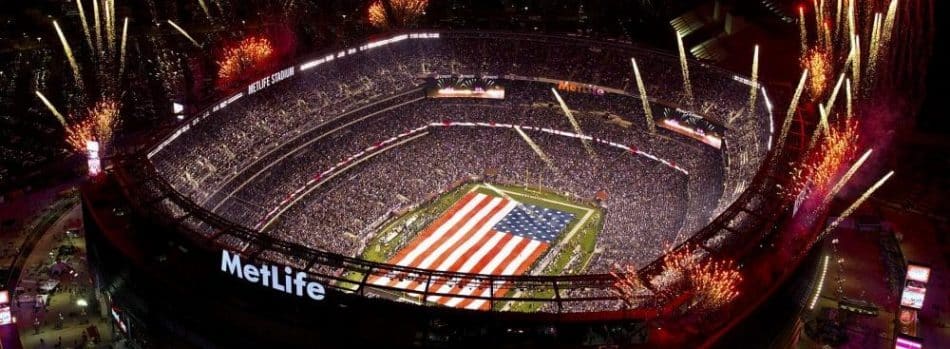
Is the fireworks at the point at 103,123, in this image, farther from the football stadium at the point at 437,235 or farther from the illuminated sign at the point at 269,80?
the illuminated sign at the point at 269,80

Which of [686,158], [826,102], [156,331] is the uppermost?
[826,102]

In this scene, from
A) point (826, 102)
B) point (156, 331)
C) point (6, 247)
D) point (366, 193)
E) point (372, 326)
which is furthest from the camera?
point (366, 193)

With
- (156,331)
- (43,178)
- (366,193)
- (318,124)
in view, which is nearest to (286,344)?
(156,331)

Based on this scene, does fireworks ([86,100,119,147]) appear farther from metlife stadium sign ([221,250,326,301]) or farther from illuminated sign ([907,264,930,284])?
illuminated sign ([907,264,930,284])

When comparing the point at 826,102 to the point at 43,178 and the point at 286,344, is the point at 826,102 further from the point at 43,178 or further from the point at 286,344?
the point at 43,178

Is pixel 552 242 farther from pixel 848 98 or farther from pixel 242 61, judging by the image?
pixel 242 61

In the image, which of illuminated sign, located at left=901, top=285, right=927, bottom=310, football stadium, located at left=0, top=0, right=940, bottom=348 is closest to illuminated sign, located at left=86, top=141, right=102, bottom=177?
football stadium, located at left=0, top=0, right=940, bottom=348
